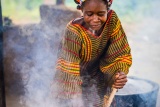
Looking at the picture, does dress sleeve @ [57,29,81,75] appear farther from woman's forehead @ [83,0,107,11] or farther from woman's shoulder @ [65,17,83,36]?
woman's forehead @ [83,0,107,11]

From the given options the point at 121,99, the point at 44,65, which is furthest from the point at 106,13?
the point at 44,65

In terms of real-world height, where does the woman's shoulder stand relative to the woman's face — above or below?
below

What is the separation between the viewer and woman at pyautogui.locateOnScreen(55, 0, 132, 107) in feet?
7.68

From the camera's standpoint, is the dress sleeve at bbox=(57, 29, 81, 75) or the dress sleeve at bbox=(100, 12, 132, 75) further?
the dress sleeve at bbox=(100, 12, 132, 75)

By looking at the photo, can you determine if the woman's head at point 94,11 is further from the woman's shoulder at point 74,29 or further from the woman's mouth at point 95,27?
the woman's shoulder at point 74,29

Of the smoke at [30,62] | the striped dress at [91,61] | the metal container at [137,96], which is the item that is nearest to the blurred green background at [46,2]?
the smoke at [30,62]

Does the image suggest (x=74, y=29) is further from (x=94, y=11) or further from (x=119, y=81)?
(x=119, y=81)

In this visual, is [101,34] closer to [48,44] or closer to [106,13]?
[106,13]

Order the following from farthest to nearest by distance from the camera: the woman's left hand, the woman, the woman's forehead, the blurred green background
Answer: the blurred green background
the woman's left hand
the woman
the woman's forehead

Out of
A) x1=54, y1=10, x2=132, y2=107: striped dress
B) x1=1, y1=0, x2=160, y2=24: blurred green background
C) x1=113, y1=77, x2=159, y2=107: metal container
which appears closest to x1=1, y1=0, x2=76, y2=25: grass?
x1=1, y1=0, x2=160, y2=24: blurred green background

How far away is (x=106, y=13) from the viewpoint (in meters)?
2.35

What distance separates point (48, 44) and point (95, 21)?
2459mm

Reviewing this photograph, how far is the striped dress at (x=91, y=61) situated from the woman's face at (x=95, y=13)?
0.46ft

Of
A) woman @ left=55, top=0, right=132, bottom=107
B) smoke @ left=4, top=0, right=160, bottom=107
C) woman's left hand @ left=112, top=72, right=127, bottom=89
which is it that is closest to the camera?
woman @ left=55, top=0, right=132, bottom=107
